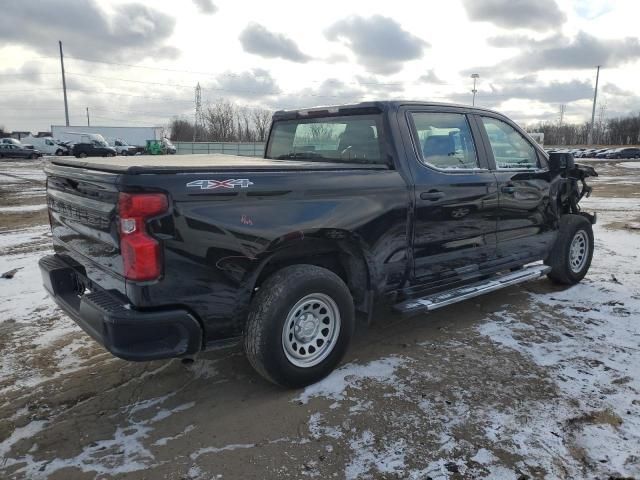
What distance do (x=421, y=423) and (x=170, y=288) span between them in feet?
5.65

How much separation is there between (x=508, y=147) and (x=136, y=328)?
3.93 meters

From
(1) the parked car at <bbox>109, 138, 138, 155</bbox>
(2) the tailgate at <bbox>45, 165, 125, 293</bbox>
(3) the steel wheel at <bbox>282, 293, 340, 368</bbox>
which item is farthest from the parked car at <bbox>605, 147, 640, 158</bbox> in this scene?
(2) the tailgate at <bbox>45, 165, 125, 293</bbox>

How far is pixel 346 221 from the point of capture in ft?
11.7

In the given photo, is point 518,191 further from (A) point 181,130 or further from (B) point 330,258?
(A) point 181,130

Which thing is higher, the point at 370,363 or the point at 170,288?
the point at 170,288

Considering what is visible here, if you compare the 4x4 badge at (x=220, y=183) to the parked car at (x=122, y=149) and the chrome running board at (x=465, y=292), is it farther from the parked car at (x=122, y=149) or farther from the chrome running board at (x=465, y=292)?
the parked car at (x=122, y=149)

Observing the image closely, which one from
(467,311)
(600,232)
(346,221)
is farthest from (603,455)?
(600,232)

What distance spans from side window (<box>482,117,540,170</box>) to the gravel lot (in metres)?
1.51

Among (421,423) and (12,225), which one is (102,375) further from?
(12,225)

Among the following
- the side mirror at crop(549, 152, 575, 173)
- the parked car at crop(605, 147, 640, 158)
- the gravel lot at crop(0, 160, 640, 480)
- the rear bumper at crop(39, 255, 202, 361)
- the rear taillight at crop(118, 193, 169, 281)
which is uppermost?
the parked car at crop(605, 147, 640, 158)

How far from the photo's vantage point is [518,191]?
4.98 meters

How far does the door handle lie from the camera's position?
13.2 feet

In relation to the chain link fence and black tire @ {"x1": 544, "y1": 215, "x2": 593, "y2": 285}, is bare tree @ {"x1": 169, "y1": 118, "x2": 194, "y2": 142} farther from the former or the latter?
black tire @ {"x1": 544, "y1": 215, "x2": 593, "y2": 285}

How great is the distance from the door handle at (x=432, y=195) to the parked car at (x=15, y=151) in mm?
46999
